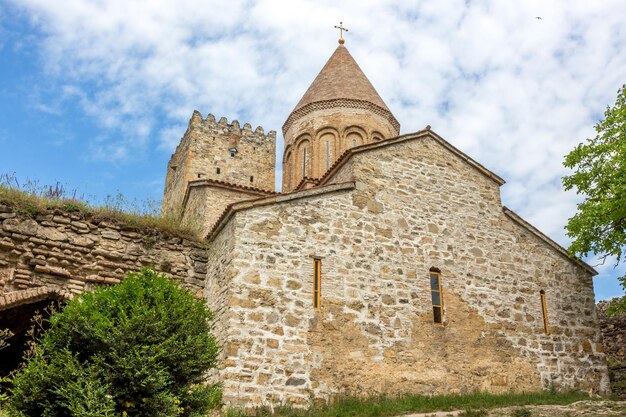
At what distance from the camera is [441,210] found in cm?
1256

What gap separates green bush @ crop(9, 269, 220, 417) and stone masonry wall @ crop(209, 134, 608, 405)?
2138mm

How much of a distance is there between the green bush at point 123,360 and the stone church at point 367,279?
84.7 inches

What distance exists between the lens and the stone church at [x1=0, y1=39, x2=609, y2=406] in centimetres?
1001

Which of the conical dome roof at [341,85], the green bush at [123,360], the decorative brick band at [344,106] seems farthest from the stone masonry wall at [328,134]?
the green bush at [123,360]

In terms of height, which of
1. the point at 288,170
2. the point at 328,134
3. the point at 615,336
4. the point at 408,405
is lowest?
the point at 408,405

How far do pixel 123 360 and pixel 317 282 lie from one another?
15.1ft

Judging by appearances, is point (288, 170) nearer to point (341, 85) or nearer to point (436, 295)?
point (341, 85)

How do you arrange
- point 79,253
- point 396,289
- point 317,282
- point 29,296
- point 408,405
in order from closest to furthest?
point 408,405, point 29,296, point 317,282, point 79,253, point 396,289

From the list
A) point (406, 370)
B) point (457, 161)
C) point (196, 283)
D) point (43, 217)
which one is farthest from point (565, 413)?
point (43, 217)

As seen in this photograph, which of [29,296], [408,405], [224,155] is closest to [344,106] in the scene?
[224,155]

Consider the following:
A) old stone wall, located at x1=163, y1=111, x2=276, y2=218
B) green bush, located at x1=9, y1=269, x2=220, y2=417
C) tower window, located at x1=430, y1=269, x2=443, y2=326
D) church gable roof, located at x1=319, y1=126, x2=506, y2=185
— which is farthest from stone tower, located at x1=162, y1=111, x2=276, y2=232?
green bush, located at x1=9, y1=269, x2=220, y2=417

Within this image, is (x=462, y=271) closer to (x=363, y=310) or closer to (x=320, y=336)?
(x=363, y=310)

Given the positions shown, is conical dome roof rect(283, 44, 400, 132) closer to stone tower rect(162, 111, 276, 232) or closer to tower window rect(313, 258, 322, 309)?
stone tower rect(162, 111, 276, 232)

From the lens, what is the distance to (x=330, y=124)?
20.0 meters
